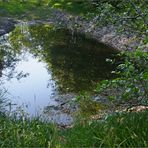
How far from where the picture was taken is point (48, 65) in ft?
92.8

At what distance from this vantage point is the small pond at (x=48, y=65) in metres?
21.3

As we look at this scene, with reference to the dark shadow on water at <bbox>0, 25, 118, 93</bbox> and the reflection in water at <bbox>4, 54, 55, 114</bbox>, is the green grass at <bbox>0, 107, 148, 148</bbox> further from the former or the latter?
the dark shadow on water at <bbox>0, 25, 118, 93</bbox>

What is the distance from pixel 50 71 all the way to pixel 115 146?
751 inches

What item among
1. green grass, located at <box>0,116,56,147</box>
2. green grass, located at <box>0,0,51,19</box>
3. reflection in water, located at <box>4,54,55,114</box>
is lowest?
reflection in water, located at <box>4,54,55,114</box>

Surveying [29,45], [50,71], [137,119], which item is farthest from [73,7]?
[137,119]

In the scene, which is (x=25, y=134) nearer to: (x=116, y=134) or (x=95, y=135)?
(x=95, y=135)

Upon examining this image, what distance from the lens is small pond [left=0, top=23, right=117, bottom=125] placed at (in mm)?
21297

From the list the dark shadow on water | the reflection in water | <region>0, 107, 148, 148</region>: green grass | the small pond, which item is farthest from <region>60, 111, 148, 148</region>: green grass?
the dark shadow on water

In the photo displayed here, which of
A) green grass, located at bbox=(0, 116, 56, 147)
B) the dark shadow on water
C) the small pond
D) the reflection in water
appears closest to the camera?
green grass, located at bbox=(0, 116, 56, 147)

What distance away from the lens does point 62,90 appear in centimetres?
2194

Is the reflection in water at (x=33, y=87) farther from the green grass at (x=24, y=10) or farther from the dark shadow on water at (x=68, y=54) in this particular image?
the green grass at (x=24, y=10)

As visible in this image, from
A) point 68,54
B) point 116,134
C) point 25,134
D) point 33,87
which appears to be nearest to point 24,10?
point 68,54

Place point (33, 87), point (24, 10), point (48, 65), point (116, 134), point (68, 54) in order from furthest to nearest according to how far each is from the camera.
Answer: point (24, 10) → point (68, 54) → point (48, 65) → point (33, 87) → point (116, 134)

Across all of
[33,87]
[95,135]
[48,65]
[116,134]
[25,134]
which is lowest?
[33,87]
